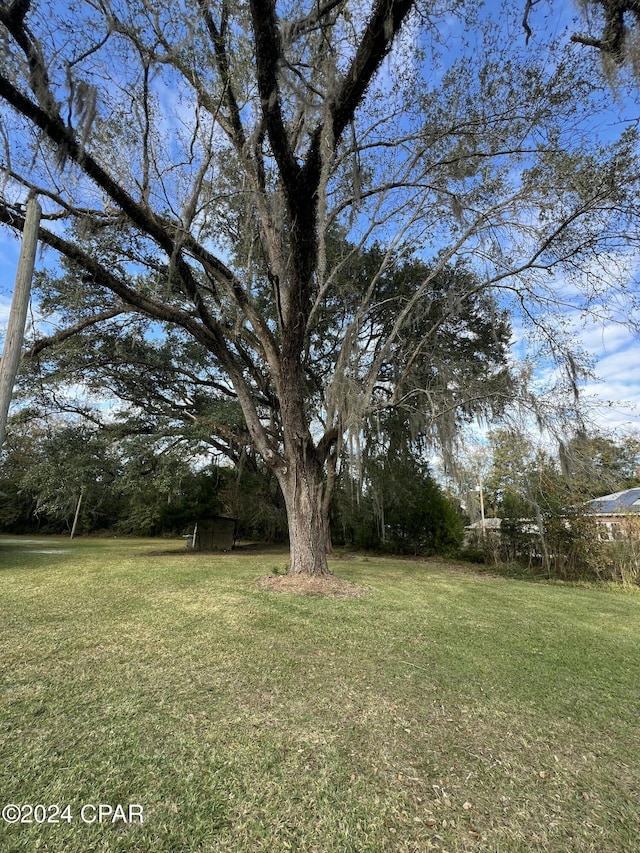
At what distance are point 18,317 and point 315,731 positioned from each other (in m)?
2.48

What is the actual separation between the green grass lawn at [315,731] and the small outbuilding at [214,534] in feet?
27.1

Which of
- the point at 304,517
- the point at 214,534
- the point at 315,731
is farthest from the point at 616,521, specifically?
the point at 214,534

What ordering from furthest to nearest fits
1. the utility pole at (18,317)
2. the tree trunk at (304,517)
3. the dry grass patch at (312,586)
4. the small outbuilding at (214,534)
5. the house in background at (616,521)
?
1. the small outbuilding at (214,534)
2. the house in background at (616,521)
3. the tree trunk at (304,517)
4. the dry grass patch at (312,586)
5. the utility pole at (18,317)

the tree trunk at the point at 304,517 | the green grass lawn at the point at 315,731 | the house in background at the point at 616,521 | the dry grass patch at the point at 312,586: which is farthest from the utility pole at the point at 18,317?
the house in background at the point at 616,521

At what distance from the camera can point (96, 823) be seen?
135 cm

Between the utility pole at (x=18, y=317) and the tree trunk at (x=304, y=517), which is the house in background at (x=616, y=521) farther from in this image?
the utility pole at (x=18, y=317)

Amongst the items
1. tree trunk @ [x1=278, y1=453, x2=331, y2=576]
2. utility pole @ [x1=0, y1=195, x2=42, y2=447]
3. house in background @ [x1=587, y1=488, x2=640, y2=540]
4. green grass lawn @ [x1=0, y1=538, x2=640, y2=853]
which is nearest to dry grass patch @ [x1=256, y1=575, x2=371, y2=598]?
tree trunk @ [x1=278, y1=453, x2=331, y2=576]

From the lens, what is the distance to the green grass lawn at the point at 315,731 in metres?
1.37

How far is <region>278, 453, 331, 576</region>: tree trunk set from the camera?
5.83m

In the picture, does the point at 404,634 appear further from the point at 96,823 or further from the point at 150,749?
the point at 96,823

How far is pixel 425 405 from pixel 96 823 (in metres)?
5.79

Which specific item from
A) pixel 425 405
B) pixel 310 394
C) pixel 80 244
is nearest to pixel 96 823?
pixel 425 405

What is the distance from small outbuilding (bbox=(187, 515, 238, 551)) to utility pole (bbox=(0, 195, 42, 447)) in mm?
11138

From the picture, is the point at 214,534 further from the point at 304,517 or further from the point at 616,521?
the point at 616,521
